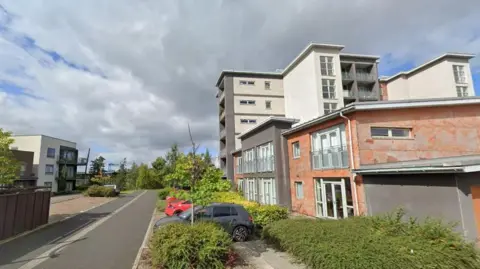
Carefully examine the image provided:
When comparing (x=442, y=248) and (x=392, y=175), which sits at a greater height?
(x=392, y=175)

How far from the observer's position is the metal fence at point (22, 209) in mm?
12109

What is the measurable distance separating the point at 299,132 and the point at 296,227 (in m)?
10.8

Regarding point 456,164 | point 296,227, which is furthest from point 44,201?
point 456,164

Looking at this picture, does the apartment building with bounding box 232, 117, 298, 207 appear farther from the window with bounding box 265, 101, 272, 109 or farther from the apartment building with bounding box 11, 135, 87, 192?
the apartment building with bounding box 11, 135, 87, 192

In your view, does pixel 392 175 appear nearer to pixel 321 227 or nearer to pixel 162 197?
pixel 321 227

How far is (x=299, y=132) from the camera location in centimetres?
1906

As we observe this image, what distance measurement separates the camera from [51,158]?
54.7m

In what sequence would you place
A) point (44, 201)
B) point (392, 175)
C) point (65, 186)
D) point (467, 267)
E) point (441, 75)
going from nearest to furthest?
point (467, 267), point (392, 175), point (44, 201), point (441, 75), point (65, 186)

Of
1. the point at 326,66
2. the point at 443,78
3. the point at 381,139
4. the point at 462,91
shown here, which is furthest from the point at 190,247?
the point at 462,91

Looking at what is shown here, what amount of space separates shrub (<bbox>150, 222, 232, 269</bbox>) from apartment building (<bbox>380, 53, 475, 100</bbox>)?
42675mm

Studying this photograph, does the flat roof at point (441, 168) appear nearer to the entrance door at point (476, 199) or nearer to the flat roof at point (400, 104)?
the entrance door at point (476, 199)

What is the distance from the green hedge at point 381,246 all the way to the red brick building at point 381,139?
17.2ft

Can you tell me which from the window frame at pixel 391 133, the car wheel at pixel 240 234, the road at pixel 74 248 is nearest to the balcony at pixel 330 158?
the window frame at pixel 391 133

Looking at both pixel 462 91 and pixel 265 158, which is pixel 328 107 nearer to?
pixel 265 158
